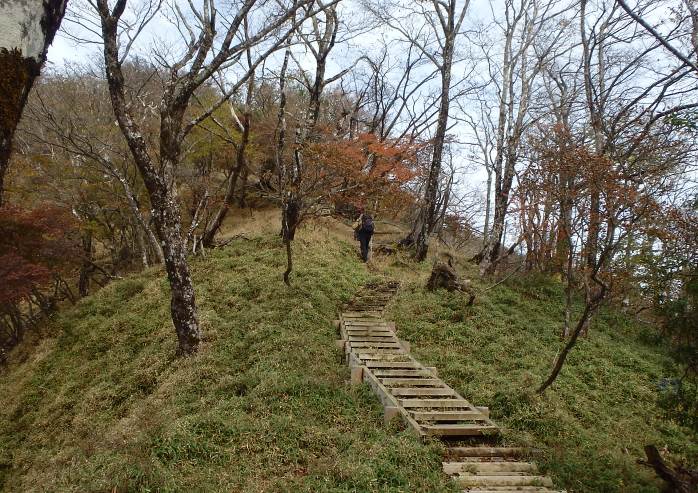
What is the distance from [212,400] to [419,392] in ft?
12.1

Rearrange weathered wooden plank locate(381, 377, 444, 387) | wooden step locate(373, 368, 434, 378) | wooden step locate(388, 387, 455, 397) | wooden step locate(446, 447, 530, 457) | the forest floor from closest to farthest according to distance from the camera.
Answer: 1. the forest floor
2. wooden step locate(446, 447, 530, 457)
3. wooden step locate(388, 387, 455, 397)
4. weathered wooden plank locate(381, 377, 444, 387)
5. wooden step locate(373, 368, 434, 378)

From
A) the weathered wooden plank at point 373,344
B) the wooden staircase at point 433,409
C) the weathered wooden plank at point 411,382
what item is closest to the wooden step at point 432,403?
the wooden staircase at point 433,409

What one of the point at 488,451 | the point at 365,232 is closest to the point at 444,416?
the point at 488,451

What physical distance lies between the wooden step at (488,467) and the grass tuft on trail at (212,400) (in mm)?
223

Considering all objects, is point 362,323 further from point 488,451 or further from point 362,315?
point 488,451

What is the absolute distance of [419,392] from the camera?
25.2 ft

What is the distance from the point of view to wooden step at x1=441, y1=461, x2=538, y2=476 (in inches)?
223

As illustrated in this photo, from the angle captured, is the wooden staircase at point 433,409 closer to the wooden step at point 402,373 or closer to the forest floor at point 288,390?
the wooden step at point 402,373

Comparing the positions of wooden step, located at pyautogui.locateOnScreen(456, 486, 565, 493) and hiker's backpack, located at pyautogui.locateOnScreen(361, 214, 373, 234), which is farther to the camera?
hiker's backpack, located at pyautogui.locateOnScreen(361, 214, 373, 234)

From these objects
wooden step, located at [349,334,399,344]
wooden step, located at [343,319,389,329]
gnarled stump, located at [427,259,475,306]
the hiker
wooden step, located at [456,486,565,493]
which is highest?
the hiker

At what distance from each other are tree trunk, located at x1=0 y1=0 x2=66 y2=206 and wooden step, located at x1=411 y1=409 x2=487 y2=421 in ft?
20.0

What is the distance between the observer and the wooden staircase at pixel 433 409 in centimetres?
566

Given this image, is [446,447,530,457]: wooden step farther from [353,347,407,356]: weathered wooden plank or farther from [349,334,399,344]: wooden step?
[349,334,399,344]: wooden step

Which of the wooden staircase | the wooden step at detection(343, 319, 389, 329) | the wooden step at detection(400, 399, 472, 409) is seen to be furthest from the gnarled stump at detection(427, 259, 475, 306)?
the wooden step at detection(400, 399, 472, 409)
